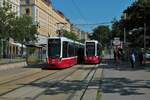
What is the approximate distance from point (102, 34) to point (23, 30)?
284ft

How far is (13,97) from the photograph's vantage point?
1727 centimetres

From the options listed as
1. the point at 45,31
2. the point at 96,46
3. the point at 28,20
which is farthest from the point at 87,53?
the point at 45,31

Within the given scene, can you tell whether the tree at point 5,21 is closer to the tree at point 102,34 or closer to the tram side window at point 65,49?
the tram side window at point 65,49

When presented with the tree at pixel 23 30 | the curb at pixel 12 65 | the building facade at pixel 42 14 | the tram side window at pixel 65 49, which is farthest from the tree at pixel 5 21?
the building facade at pixel 42 14

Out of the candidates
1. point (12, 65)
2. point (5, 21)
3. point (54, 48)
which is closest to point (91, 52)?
point (12, 65)

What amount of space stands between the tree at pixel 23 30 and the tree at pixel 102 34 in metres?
69.8

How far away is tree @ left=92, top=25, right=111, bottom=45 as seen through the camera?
529ft

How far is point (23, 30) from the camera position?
267ft

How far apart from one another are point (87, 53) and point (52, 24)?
106m

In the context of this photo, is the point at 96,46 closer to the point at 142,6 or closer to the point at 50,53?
the point at 142,6

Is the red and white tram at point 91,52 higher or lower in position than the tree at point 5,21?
lower

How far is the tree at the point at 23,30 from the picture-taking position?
2965 inches

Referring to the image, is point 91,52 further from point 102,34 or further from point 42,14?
point 102,34

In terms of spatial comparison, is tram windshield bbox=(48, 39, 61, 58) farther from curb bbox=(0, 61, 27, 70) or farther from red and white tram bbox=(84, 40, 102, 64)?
red and white tram bbox=(84, 40, 102, 64)
